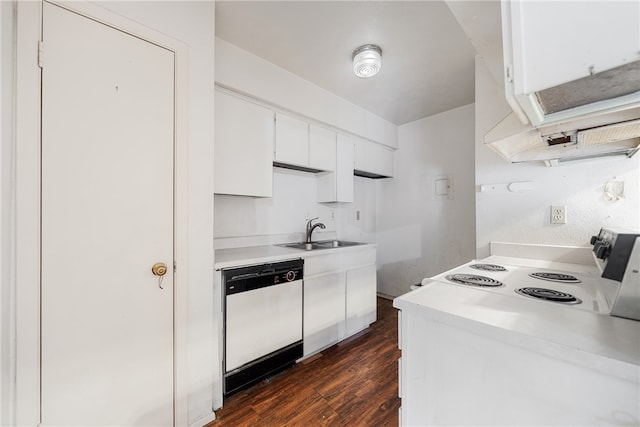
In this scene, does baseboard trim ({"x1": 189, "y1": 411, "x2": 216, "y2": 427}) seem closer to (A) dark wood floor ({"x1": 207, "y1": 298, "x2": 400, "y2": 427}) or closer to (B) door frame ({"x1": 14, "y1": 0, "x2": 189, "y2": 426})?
(A) dark wood floor ({"x1": 207, "y1": 298, "x2": 400, "y2": 427})

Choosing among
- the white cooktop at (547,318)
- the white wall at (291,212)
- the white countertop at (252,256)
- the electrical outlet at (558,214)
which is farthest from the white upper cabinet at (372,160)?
the white cooktop at (547,318)

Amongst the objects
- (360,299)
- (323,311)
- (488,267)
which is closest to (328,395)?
(323,311)

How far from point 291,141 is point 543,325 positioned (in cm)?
203

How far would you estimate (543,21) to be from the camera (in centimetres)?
56

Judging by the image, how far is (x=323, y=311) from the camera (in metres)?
2.19

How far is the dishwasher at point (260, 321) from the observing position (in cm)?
162

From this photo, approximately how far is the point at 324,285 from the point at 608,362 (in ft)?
5.73

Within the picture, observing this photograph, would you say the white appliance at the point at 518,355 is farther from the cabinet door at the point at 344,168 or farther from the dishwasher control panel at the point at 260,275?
the cabinet door at the point at 344,168

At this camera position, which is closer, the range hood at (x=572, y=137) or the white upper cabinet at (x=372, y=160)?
the range hood at (x=572, y=137)

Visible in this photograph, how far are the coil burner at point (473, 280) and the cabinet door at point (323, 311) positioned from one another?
1.11 meters

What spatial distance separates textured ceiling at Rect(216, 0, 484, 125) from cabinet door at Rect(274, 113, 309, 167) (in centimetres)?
43

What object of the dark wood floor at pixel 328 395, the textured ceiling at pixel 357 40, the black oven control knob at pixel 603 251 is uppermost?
the textured ceiling at pixel 357 40

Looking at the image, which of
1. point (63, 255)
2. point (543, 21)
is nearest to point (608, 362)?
point (543, 21)

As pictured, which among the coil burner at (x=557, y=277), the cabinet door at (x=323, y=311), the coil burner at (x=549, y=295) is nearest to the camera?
the coil burner at (x=549, y=295)
